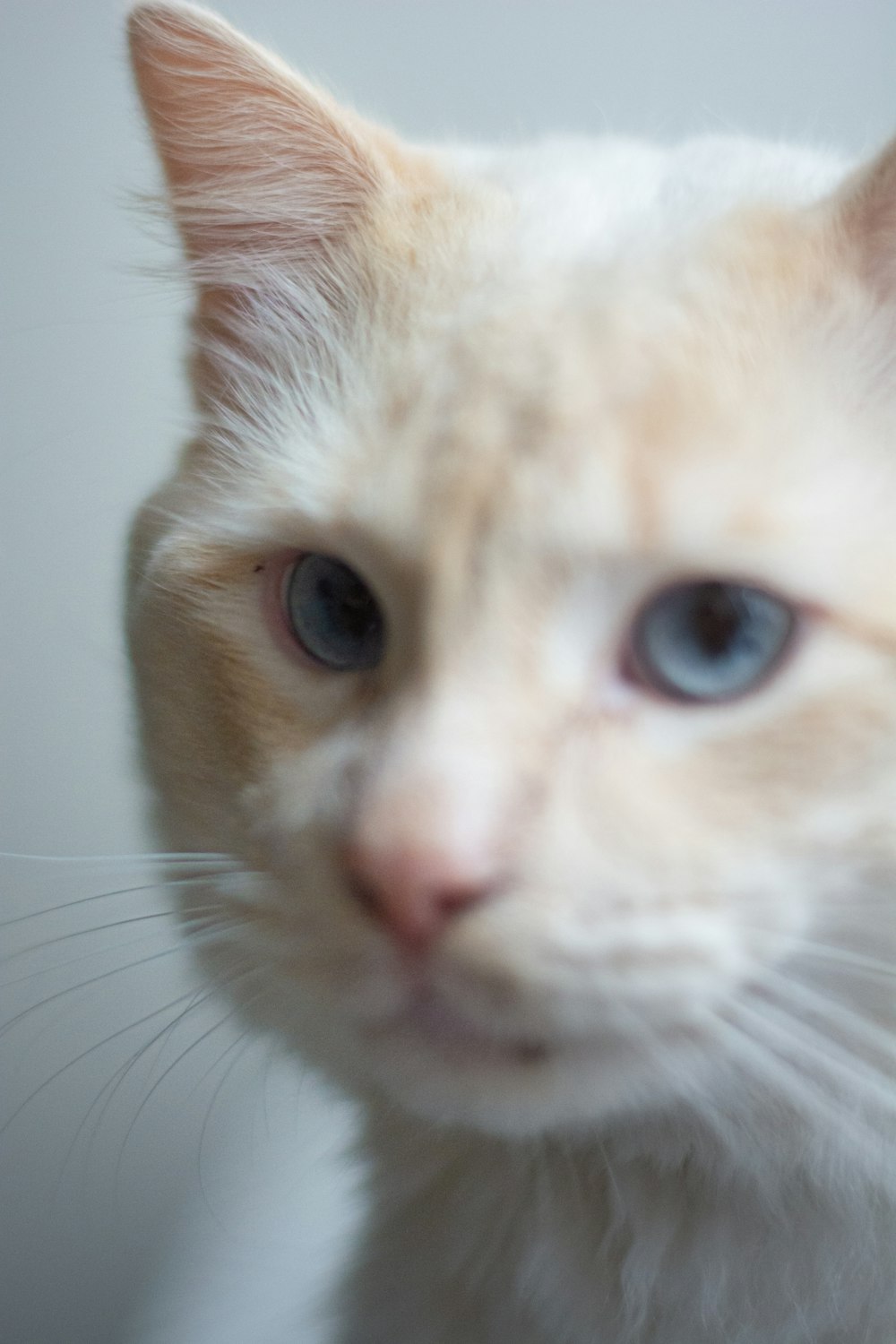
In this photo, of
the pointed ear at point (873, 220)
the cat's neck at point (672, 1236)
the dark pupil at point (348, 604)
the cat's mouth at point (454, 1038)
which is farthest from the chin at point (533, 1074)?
the pointed ear at point (873, 220)

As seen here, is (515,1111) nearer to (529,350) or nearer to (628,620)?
(628,620)

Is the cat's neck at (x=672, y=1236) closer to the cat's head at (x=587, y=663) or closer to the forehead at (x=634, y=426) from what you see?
the cat's head at (x=587, y=663)

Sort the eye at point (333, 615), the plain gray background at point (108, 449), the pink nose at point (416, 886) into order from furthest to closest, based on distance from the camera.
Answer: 1. the plain gray background at point (108, 449)
2. the eye at point (333, 615)
3. the pink nose at point (416, 886)

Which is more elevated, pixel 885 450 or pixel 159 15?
pixel 159 15

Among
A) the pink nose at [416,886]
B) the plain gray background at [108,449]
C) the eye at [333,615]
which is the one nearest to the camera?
the pink nose at [416,886]

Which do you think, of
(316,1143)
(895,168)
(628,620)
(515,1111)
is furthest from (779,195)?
(316,1143)

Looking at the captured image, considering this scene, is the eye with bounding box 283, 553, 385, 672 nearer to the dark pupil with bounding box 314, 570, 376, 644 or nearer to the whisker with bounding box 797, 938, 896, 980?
the dark pupil with bounding box 314, 570, 376, 644

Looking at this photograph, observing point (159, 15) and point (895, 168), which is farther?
point (159, 15)
